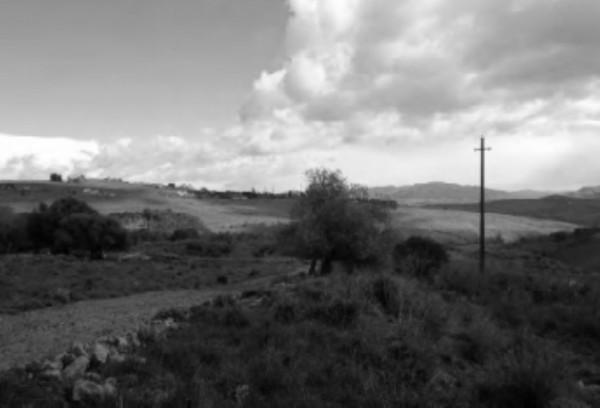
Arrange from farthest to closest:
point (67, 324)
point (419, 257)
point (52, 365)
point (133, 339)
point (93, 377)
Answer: point (419, 257), point (67, 324), point (133, 339), point (52, 365), point (93, 377)

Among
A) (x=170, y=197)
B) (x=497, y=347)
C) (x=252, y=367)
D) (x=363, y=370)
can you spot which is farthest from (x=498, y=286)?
(x=170, y=197)

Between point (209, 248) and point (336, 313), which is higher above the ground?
point (336, 313)

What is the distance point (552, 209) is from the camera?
168m

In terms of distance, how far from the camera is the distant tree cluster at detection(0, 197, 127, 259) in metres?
48.3

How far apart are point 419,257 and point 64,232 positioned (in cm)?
3383

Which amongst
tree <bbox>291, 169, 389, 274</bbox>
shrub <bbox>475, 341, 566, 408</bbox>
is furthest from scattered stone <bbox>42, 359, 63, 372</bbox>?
tree <bbox>291, 169, 389, 274</bbox>

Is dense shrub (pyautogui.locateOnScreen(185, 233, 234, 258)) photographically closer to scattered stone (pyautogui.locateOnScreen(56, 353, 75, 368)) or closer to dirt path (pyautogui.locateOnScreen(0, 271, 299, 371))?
dirt path (pyautogui.locateOnScreen(0, 271, 299, 371))

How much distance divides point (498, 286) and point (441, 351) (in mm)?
15976

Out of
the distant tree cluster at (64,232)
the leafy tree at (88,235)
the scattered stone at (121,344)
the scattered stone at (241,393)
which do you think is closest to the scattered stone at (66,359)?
the scattered stone at (121,344)

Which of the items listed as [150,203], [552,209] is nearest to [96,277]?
[150,203]

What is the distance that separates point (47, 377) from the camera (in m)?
8.85

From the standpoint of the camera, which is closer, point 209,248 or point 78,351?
point 78,351

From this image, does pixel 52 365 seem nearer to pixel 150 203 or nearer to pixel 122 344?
pixel 122 344

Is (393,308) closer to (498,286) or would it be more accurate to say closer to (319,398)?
(319,398)
